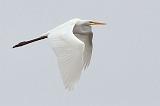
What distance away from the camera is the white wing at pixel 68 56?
52.3 ft

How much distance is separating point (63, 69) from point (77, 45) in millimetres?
1033

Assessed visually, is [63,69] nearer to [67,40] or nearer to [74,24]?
[67,40]

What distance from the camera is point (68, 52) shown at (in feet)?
54.7

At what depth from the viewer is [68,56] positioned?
54.3 ft

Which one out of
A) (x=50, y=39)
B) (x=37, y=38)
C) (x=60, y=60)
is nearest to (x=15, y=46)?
(x=37, y=38)

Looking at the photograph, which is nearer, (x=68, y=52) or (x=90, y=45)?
(x=68, y=52)

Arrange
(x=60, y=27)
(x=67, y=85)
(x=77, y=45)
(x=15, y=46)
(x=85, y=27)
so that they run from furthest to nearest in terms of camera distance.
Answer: (x=15, y=46) → (x=85, y=27) → (x=60, y=27) → (x=77, y=45) → (x=67, y=85)

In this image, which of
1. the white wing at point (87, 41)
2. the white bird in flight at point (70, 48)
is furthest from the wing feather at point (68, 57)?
the white wing at point (87, 41)

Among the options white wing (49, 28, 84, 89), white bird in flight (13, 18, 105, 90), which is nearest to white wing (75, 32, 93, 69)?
white bird in flight (13, 18, 105, 90)

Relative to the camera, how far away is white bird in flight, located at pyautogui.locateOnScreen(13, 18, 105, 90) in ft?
52.6

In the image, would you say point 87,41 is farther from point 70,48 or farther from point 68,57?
point 68,57

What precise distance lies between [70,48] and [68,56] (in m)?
0.34

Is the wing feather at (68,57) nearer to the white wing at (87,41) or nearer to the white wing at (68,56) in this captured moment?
the white wing at (68,56)

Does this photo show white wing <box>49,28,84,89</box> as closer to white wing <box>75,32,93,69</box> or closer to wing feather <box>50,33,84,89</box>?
wing feather <box>50,33,84,89</box>
